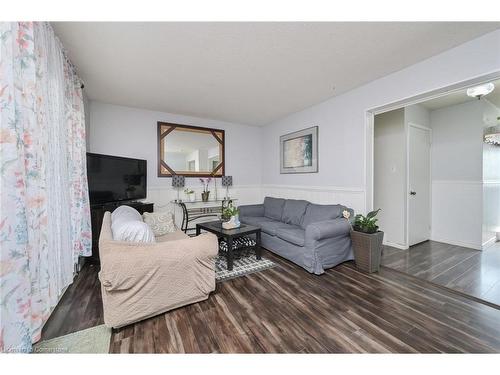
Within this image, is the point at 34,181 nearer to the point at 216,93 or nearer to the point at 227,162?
the point at 216,93

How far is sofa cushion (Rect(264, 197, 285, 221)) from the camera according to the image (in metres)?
3.87

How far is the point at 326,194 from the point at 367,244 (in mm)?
1154

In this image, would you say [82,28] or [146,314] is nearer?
[146,314]

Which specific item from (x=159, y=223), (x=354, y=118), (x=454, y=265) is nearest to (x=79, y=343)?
(x=159, y=223)

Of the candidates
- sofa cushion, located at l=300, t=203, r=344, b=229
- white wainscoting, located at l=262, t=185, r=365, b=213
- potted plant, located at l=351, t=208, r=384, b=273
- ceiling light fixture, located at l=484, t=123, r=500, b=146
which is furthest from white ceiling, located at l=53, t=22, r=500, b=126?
ceiling light fixture, located at l=484, t=123, r=500, b=146

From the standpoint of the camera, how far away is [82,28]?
1.77m

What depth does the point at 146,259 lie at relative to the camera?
1.59 meters

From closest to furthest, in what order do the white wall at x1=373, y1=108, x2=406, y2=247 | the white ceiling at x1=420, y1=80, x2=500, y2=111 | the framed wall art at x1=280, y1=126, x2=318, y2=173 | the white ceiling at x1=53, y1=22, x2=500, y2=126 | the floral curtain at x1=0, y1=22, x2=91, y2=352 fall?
the floral curtain at x1=0, y1=22, x2=91, y2=352 < the white ceiling at x1=53, y1=22, x2=500, y2=126 < the white ceiling at x1=420, y1=80, x2=500, y2=111 < the white wall at x1=373, y1=108, x2=406, y2=247 < the framed wall art at x1=280, y1=126, x2=318, y2=173

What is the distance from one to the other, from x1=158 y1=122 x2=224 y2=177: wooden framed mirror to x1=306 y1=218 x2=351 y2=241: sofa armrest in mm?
2625

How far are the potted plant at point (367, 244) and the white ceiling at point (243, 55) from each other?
187cm

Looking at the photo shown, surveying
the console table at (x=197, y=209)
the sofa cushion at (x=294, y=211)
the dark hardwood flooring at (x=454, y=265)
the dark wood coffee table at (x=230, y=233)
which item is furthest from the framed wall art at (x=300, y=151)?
the dark hardwood flooring at (x=454, y=265)

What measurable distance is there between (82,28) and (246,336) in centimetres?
283

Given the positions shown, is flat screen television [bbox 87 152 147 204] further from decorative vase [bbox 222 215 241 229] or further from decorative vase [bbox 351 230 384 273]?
decorative vase [bbox 351 230 384 273]
